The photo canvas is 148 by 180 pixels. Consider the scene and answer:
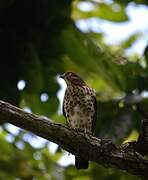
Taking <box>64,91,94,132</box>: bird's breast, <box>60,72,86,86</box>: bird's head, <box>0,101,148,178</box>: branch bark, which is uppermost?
<box>60,72,86,86</box>: bird's head

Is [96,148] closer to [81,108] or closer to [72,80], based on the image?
[81,108]

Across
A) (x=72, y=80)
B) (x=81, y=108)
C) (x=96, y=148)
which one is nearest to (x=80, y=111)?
(x=81, y=108)

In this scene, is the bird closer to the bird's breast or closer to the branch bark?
the bird's breast

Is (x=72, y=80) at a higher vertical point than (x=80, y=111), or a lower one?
higher

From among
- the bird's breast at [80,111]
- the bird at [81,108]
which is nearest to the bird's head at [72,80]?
the bird at [81,108]

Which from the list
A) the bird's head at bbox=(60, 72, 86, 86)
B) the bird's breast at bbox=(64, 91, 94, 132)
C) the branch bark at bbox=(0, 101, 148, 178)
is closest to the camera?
the branch bark at bbox=(0, 101, 148, 178)

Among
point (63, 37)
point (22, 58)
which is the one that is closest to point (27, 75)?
point (22, 58)

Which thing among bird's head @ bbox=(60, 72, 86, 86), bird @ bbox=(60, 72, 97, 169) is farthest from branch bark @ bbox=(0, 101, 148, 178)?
bird's head @ bbox=(60, 72, 86, 86)

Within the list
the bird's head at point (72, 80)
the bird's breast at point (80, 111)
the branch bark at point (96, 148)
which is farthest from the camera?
the bird's head at point (72, 80)

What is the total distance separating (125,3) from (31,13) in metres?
1.12

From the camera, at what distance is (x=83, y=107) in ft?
22.3

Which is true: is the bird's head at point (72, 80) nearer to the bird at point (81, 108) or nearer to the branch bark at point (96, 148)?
the bird at point (81, 108)

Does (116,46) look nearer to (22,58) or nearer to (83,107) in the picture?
(22,58)

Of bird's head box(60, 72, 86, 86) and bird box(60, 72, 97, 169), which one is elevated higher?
bird's head box(60, 72, 86, 86)
